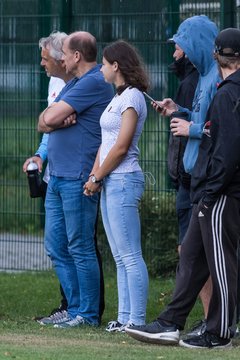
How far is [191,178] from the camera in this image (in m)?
7.67

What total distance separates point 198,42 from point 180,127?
2.15ft

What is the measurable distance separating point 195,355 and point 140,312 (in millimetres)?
1302

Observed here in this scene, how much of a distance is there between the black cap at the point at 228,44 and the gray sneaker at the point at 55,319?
270 centimetres

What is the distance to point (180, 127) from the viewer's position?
7.66 m

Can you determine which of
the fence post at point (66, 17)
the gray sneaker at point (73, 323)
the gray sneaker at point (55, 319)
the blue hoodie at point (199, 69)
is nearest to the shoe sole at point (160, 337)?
the blue hoodie at point (199, 69)

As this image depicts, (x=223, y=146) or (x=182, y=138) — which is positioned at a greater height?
(x=223, y=146)

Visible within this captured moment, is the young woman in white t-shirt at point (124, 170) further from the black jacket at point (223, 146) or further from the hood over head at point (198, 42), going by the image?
the black jacket at point (223, 146)

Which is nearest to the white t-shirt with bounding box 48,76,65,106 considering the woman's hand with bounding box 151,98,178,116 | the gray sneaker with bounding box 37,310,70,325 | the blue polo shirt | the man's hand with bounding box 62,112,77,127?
the blue polo shirt

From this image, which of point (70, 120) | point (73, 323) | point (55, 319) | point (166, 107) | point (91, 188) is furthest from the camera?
point (55, 319)

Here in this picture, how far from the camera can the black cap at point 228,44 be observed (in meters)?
7.32

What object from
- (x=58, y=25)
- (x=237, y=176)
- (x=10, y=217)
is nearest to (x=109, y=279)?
(x=10, y=217)

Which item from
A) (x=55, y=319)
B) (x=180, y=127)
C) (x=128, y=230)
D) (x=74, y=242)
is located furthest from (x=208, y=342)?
(x=55, y=319)

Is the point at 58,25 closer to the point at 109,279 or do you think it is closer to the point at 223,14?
the point at 223,14

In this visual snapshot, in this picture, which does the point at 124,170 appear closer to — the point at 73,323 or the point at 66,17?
the point at 73,323
